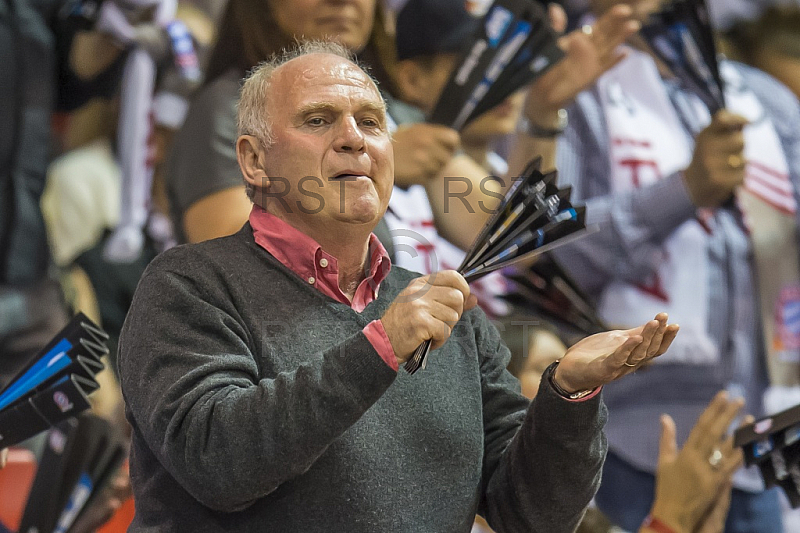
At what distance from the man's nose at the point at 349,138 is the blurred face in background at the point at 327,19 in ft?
3.41

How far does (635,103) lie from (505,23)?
0.63 m

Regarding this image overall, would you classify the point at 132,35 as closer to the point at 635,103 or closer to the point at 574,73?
the point at 574,73

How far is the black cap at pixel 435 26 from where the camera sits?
9.36 ft

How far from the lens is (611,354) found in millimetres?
1261

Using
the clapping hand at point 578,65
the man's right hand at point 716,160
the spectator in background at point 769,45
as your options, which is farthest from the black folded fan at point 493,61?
the spectator in background at point 769,45

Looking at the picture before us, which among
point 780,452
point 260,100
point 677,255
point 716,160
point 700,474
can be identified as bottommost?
point 700,474

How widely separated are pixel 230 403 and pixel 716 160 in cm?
225

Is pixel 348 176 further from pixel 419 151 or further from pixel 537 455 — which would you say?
pixel 419 151

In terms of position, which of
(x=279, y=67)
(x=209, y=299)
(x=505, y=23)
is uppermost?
(x=279, y=67)

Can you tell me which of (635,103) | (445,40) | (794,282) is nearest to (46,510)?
(445,40)

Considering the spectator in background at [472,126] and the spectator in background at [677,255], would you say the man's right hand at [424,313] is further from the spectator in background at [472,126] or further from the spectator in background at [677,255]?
the spectator in background at [677,255]

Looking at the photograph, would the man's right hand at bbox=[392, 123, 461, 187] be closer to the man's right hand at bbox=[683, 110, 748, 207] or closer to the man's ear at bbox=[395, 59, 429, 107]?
the man's ear at bbox=[395, 59, 429, 107]

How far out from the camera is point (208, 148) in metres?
2.34

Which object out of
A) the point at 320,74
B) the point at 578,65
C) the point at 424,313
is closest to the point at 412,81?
the point at 578,65
